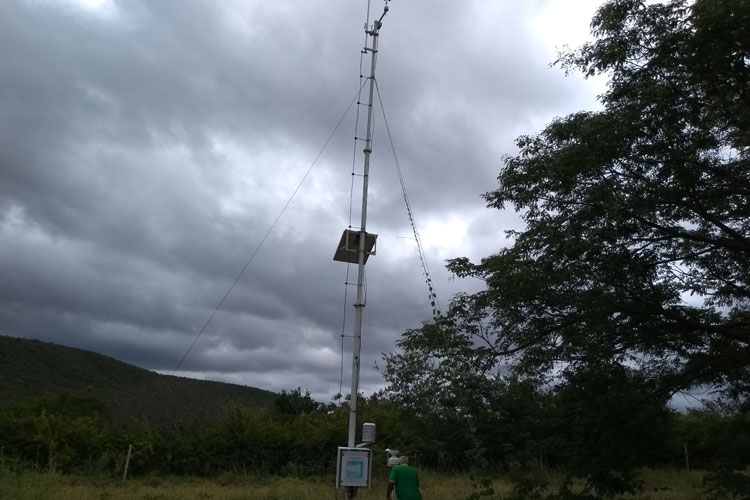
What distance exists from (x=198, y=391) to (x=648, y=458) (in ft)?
125

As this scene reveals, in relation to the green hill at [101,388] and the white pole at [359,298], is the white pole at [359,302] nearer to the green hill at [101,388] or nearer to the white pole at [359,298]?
the white pole at [359,298]

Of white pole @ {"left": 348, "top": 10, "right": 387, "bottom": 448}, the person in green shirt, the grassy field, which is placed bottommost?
the grassy field

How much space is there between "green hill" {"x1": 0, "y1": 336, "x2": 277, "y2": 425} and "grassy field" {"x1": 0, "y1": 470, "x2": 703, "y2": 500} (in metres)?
6.15

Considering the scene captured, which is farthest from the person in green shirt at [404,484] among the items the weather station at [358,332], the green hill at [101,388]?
the green hill at [101,388]

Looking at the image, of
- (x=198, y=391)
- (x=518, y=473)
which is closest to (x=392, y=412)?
(x=518, y=473)

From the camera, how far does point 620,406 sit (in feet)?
37.9

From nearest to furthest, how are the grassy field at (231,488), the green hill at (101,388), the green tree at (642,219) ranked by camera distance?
the green tree at (642,219), the grassy field at (231,488), the green hill at (101,388)

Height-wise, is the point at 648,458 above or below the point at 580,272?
below

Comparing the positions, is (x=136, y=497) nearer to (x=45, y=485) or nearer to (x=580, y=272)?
(x=45, y=485)

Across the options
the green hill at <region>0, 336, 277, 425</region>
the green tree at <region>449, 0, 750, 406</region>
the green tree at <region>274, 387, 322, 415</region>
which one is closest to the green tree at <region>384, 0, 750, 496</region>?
the green tree at <region>449, 0, 750, 406</region>

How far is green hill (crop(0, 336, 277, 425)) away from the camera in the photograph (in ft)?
114

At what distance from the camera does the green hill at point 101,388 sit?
34.7m

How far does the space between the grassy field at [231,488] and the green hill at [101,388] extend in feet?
20.2

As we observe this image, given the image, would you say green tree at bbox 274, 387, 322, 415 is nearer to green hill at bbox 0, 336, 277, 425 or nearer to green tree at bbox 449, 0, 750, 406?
green hill at bbox 0, 336, 277, 425
